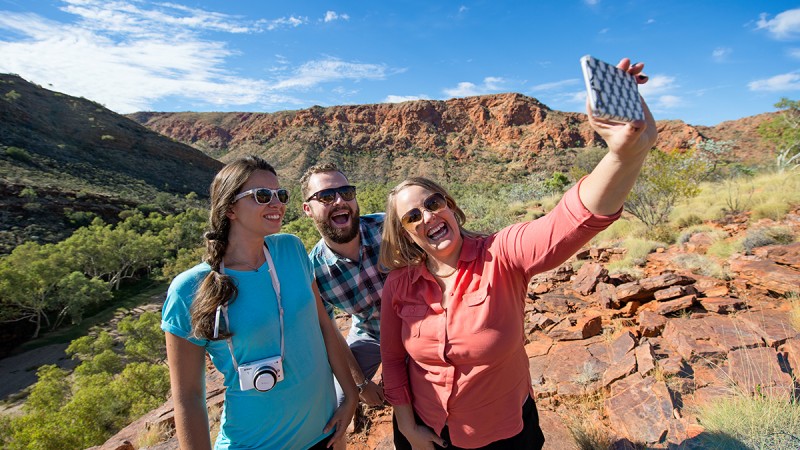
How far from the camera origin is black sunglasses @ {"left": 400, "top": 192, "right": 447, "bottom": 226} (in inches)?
70.6

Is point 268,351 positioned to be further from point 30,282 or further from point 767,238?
point 30,282

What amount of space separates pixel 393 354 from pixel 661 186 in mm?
9553

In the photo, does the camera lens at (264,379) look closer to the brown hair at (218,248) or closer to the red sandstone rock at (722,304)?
the brown hair at (218,248)

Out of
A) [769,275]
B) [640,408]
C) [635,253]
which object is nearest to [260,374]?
[640,408]

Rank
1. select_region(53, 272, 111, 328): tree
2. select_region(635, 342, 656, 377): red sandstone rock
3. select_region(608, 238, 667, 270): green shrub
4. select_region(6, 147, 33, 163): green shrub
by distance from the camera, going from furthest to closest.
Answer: select_region(6, 147, 33, 163): green shrub < select_region(53, 272, 111, 328): tree < select_region(608, 238, 667, 270): green shrub < select_region(635, 342, 656, 377): red sandstone rock

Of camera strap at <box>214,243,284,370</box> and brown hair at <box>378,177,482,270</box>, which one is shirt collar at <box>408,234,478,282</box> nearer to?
brown hair at <box>378,177,482,270</box>

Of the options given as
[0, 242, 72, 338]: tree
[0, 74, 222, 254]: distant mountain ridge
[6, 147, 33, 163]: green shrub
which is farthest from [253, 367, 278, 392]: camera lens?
[6, 147, 33, 163]: green shrub

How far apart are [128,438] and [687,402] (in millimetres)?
5575

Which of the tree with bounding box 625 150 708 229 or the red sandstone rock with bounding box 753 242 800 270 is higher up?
the tree with bounding box 625 150 708 229

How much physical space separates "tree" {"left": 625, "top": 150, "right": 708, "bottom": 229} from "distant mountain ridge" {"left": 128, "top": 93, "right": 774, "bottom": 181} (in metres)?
54.3

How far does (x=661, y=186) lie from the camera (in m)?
9.02

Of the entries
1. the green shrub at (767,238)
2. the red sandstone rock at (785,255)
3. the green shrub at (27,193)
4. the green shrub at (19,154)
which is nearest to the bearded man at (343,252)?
the red sandstone rock at (785,255)

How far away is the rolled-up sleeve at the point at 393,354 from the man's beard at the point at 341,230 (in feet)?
2.84

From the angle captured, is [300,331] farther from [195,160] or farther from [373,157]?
[373,157]
